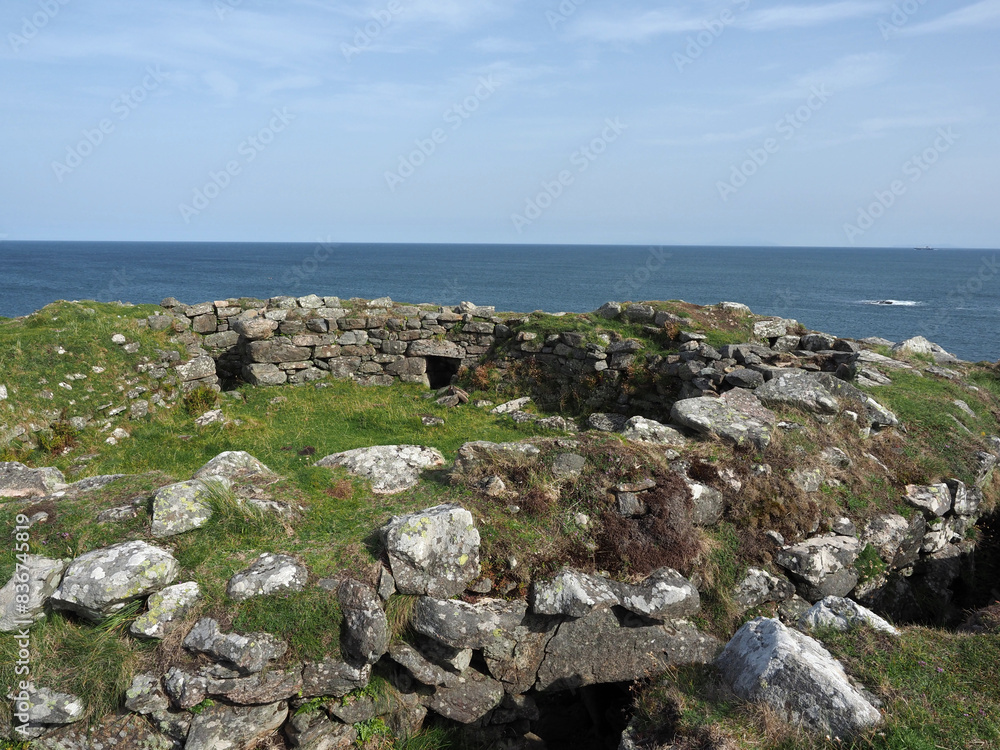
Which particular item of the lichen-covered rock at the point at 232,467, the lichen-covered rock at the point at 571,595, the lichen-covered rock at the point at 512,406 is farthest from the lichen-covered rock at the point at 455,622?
the lichen-covered rock at the point at 512,406

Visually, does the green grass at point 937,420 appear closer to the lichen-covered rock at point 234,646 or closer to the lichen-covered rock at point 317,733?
the lichen-covered rock at point 317,733

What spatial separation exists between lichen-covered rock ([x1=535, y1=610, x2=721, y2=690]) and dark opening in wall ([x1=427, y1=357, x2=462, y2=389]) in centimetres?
1189

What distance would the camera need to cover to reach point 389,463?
33.9ft

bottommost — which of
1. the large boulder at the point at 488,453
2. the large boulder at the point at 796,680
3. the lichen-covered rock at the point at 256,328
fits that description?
the large boulder at the point at 796,680

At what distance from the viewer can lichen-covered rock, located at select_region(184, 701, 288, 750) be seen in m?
6.34

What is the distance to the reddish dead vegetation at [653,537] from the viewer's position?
27.6 ft

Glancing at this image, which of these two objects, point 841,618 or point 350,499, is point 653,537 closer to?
point 841,618

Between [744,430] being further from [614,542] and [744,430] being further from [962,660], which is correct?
[962,660]

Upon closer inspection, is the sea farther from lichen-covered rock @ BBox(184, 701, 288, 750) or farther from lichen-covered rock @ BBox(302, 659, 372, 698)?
lichen-covered rock @ BBox(184, 701, 288, 750)

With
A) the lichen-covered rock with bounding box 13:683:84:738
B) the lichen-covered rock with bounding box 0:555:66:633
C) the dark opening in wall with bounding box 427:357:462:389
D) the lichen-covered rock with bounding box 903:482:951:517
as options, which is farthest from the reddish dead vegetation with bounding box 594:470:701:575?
the dark opening in wall with bounding box 427:357:462:389

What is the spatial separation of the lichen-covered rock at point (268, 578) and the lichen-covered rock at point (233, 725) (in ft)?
3.95

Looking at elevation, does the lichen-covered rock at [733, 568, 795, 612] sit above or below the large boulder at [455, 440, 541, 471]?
below

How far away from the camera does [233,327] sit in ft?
58.0

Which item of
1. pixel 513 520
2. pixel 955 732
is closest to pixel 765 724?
pixel 955 732
